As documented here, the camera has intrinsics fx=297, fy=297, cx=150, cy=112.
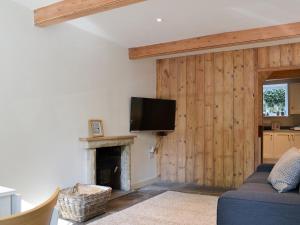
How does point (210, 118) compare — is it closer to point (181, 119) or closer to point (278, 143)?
point (181, 119)

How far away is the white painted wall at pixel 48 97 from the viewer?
3188 mm

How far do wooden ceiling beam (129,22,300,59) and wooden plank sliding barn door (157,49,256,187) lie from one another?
3.06ft

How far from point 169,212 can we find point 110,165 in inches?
60.5

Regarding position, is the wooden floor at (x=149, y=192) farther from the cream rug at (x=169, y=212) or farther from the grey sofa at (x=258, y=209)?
the grey sofa at (x=258, y=209)

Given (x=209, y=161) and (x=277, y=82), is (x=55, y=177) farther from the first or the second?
(x=277, y=82)

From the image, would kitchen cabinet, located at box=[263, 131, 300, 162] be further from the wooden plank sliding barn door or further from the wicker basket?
the wicker basket

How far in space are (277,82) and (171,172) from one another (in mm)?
4817

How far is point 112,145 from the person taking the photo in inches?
181

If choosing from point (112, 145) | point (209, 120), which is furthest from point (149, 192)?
point (209, 120)

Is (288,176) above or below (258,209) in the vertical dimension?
above

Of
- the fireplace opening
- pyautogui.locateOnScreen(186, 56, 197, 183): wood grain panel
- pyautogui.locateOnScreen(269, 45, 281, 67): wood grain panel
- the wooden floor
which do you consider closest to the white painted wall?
the fireplace opening

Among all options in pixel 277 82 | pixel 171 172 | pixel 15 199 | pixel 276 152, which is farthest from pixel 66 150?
pixel 277 82

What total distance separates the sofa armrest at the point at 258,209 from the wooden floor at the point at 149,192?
6.24ft

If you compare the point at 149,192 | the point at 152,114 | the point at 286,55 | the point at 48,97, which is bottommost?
the point at 149,192
